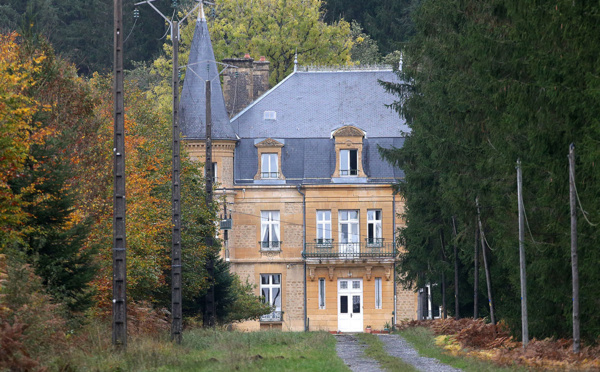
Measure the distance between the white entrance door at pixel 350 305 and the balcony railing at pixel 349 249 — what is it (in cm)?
139

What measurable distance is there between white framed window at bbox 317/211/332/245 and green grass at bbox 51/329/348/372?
25.5 metres

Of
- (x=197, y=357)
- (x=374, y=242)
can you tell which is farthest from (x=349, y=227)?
(x=197, y=357)

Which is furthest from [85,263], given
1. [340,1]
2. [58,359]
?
[340,1]

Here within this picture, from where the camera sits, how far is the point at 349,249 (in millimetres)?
52875

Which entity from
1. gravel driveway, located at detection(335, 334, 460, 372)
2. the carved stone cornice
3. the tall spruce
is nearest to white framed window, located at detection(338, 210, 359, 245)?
the carved stone cornice

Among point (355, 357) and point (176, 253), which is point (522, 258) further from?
point (176, 253)

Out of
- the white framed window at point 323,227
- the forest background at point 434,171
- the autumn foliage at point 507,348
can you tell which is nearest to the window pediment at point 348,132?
the white framed window at point 323,227

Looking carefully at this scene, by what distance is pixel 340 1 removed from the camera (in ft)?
251

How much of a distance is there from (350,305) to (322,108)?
33.8ft

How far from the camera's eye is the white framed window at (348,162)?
2080 inches

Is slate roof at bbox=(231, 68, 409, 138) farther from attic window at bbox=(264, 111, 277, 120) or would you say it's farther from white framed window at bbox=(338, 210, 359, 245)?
white framed window at bbox=(338, 210, 359, 245)

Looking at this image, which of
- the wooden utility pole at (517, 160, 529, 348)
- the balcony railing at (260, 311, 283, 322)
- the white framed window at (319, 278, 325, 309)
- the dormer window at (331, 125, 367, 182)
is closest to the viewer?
the wooden utility pole at (517, 160, 529, 348)

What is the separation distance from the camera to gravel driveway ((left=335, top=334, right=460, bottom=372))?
20719 mm

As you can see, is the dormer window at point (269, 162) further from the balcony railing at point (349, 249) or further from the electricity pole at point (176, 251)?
the electricity pole at point (176, 251)
